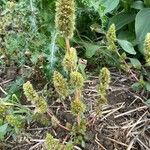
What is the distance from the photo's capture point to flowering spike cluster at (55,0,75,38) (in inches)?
54.2

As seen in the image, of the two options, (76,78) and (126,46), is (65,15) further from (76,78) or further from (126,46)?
(126,46)

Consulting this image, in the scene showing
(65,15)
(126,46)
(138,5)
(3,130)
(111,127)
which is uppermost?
(65,15)

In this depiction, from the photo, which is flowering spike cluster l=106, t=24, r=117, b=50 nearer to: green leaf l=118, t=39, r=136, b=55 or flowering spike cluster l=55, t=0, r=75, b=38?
green leaf l=118, t=39, r=136, b=55

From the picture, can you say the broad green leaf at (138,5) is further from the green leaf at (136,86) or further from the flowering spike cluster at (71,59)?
the flowering spike cluster at (71,59)

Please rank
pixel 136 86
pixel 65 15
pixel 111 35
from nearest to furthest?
1. pixel 65 15
2. pixel 111 35
3. pixel 136 86

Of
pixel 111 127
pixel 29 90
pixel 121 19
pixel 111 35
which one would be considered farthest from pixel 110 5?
pixel 29 90

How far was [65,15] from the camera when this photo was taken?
1.39 metres

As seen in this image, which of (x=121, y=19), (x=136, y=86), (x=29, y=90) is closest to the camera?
(x=29, y=90)

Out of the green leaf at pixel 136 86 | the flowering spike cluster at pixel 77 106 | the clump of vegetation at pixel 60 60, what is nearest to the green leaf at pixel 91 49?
the clump of vegetation at pixel 60 60

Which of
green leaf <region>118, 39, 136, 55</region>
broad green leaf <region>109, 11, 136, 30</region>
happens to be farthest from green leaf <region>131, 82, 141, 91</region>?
broad green leaf <region>109, 11, 136, 30</region>

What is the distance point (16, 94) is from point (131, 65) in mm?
537

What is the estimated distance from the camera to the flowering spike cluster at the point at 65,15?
138 cm

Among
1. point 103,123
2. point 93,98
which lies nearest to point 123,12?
point 93,98

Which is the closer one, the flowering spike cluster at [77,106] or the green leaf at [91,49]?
the flowering spike cluster at [77,106]
